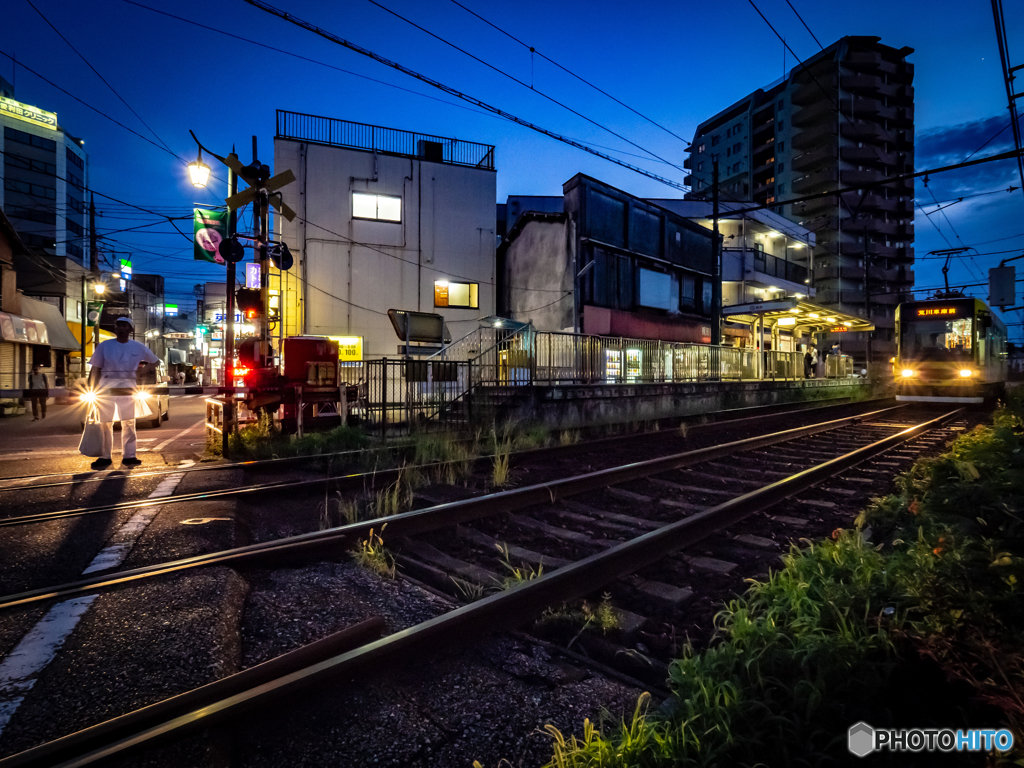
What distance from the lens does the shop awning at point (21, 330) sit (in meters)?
→ 21.3

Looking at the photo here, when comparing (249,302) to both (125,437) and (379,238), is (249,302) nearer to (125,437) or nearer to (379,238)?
(125,437)

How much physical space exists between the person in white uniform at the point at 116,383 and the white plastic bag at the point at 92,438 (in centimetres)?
8

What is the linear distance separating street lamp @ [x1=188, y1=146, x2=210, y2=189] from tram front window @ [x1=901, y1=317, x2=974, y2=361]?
79.3 feet

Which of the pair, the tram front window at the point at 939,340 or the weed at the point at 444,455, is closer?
the weed at the point at 444,455

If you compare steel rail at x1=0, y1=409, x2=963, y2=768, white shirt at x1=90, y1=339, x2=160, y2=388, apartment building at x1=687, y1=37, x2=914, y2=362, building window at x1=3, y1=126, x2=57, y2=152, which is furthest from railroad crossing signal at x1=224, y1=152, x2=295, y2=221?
building window at x1=3, y1=126, x2=57, y2=152

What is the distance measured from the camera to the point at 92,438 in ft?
25.2

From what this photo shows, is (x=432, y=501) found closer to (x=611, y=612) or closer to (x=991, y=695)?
(x=611, y=612)

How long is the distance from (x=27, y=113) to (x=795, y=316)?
75.1 metres

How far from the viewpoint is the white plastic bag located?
7.67 metres

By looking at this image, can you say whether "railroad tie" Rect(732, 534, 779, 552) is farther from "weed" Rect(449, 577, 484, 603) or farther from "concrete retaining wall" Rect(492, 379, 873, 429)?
"concrete retaining wall" Rect(492, 379, 873, 429)

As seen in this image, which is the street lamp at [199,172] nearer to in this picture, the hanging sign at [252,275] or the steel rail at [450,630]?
the hanging sign at [252,275]

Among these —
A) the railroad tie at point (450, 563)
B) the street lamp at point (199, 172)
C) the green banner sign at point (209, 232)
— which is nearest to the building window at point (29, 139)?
the street lamp at point (199, 172)

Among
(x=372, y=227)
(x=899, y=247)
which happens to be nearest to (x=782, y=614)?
(x=372, y=227)

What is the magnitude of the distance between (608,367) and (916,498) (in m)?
10.2
